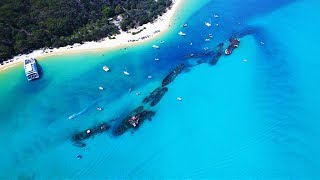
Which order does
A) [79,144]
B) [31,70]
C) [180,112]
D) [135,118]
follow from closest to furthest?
[79,144] < [135,118] < [180,112] < [31,70]

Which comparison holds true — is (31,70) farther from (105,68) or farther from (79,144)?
(79,144)

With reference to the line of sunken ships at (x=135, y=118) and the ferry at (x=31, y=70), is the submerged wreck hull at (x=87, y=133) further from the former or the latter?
the ferry at (x=31, y=70)

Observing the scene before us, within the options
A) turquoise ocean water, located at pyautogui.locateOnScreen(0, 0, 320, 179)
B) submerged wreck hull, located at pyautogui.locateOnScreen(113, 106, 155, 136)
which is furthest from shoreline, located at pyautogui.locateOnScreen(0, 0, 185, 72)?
submerged wreck hull, located at pyautogui.locateOnScreen(113, 106, 155, 136)

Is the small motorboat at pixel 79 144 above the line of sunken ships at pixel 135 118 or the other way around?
the other way around

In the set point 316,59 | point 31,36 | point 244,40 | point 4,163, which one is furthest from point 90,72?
point 316,59

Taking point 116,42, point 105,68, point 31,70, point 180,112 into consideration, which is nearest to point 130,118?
point 180,112

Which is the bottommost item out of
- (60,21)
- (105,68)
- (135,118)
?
(135,118)

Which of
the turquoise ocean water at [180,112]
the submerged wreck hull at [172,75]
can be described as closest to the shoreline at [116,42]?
the turquoise ocean water at [180,112]

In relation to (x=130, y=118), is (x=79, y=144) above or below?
below
